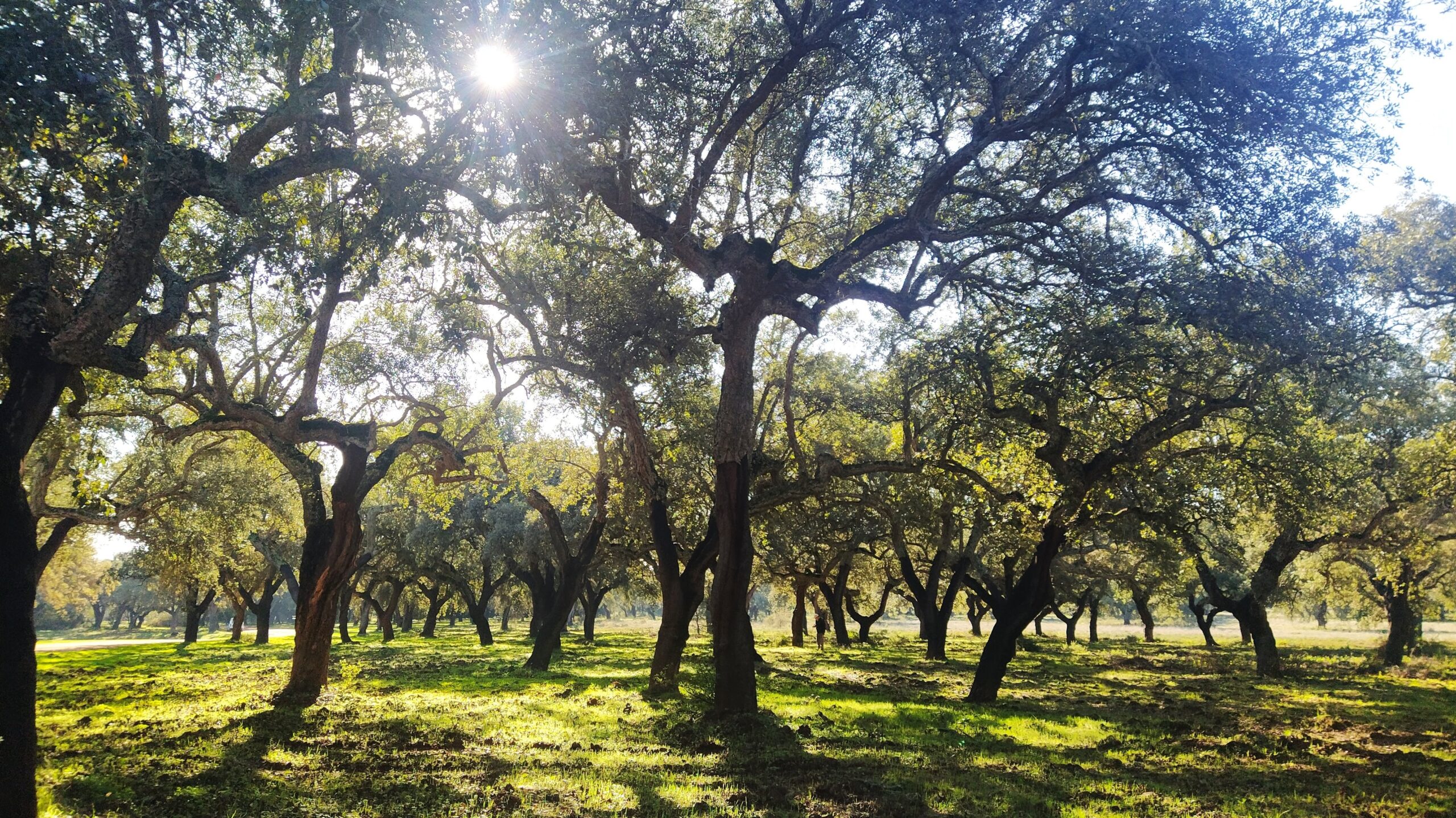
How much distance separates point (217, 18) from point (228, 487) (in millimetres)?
24701

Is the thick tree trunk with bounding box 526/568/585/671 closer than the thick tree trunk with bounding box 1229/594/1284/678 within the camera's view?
Yes

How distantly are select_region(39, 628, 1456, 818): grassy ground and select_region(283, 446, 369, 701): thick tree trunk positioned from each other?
3.14 feet

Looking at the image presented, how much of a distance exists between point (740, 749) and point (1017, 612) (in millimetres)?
8414

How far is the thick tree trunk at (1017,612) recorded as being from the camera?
1609 cm

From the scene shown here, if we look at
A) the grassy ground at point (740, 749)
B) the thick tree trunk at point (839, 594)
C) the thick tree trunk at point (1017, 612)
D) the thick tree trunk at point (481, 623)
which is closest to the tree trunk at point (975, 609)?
the thick tree trunk at point (839, 594)

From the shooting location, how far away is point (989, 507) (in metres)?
19.3

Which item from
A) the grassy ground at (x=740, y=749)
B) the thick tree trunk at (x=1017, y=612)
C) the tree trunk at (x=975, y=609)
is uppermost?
the thick tree trunk at (x=1017, y=612)

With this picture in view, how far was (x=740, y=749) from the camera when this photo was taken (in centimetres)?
1066

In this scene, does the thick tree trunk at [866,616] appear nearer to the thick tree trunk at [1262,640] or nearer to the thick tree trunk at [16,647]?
the thick tree trunk at [1262,640]

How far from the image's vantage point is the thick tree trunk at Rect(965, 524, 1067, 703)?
16.1 m

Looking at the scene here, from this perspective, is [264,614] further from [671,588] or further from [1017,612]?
[1017,612]

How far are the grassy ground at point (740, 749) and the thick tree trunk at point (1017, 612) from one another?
749mm

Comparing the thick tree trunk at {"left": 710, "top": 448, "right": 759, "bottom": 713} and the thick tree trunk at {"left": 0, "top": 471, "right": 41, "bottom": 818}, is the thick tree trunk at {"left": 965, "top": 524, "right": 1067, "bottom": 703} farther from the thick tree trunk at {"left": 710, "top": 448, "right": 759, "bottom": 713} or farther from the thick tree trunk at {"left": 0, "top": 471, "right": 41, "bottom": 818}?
the thick tree trunk at {"left": 0, "top": 471, "right": 41, "bottom": 818}

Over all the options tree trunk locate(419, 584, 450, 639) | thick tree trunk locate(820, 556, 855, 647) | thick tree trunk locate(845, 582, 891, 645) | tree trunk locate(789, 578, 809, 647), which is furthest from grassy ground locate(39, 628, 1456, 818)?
tree trunk locate(419, 584, 450, 639)
